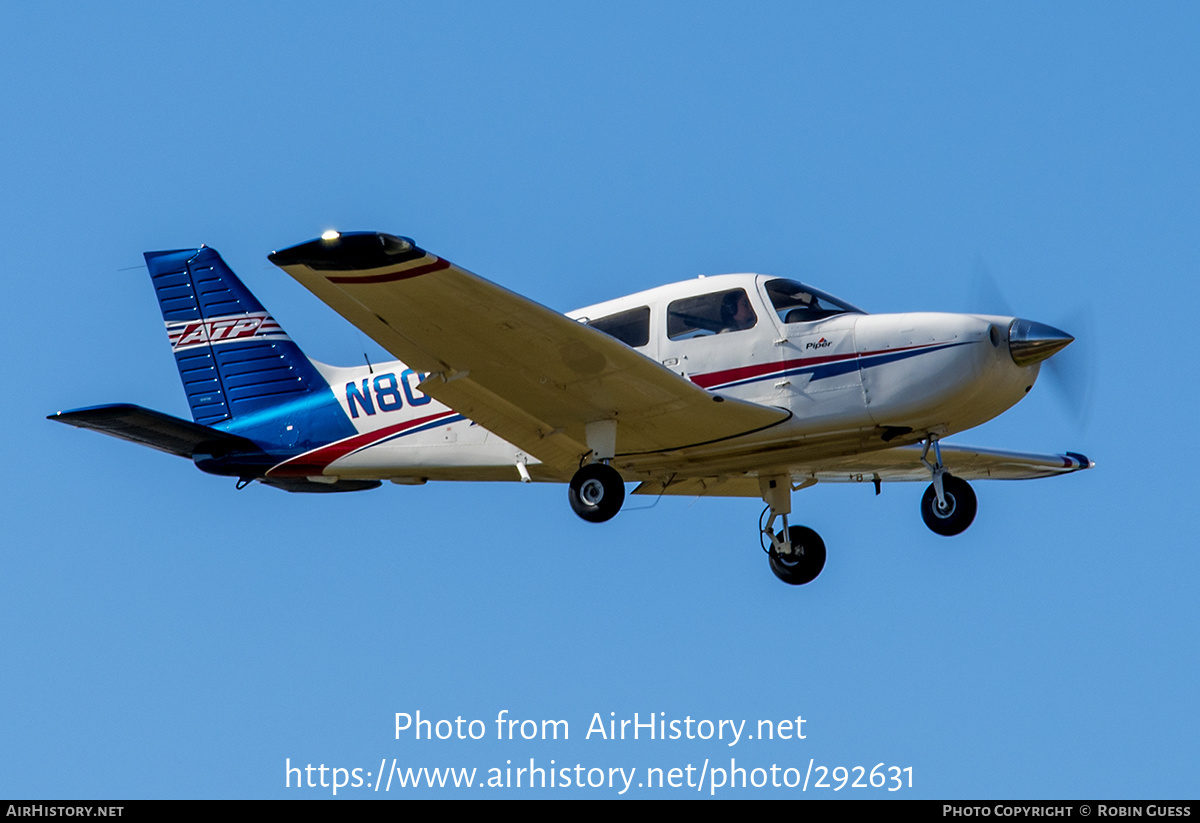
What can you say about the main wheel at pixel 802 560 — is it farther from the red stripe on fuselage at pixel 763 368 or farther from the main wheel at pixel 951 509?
the red stripe on fuselage at pixel 763 368

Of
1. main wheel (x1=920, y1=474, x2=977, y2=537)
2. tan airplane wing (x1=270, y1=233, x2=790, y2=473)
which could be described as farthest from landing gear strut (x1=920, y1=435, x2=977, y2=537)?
tan airplane wing (x1=270, y1=233, x2=790, y2=473)

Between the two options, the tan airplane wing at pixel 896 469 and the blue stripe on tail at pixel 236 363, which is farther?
the blue stripe on tail at pixel 236 363

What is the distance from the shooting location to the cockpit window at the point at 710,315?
1502 cm

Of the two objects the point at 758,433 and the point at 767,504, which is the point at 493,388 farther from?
the point at 767,504

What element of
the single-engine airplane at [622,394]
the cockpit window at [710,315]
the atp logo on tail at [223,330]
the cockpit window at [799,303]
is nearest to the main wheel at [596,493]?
the single-engine airplane at [622,394]

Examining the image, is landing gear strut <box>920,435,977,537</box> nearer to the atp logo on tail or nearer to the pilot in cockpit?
the pilot in cockpit

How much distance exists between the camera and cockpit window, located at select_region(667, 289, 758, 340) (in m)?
15.0

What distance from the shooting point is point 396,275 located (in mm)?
12922

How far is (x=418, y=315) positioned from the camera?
1359 centimetres

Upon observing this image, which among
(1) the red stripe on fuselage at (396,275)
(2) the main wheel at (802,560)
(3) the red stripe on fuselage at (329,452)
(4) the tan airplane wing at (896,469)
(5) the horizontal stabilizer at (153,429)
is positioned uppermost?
(1) the red stripe on fuselage at (396,275)

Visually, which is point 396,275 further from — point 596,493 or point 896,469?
point 896,469

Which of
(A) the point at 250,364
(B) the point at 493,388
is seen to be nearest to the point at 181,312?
(A) the point at 250,364
